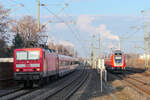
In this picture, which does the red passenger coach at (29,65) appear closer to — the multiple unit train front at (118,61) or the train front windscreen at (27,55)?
the train front windscreen at (27,55)

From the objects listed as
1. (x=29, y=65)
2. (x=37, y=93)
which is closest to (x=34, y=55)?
(x=29, y=65)

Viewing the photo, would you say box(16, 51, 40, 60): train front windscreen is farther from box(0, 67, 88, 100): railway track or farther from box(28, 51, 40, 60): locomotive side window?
box(0, 67, 88, 100): railway track

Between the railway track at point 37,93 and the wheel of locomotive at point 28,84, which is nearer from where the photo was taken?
the railway track at point 37,93

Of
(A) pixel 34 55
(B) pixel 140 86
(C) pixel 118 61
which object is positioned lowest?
(B) pixel 140 86

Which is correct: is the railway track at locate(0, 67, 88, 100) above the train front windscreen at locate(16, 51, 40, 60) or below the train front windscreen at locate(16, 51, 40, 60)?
below

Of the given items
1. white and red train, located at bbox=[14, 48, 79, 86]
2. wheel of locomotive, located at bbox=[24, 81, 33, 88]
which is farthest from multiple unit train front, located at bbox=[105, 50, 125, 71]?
wheel of locomotive, located at bbox=[24, 81, 33, 88]

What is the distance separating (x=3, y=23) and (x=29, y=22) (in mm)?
19873

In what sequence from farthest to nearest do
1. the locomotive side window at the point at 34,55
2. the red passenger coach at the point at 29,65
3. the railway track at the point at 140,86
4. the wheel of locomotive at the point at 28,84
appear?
1. the wheel of locomotive at the point at 28,84
2. the locomotive side window at the point at 34,55
3. the railway track at the point at 140,86
4. the red passenger coach at the point at 29,65

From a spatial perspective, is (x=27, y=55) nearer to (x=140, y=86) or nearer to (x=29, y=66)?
(x=29, y=66)

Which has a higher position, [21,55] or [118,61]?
[21,55]

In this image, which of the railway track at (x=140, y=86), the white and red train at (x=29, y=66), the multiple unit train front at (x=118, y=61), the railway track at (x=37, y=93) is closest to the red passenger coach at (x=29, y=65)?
the white and red train at (x=29, y=66)

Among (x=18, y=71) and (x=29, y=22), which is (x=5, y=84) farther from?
(x=29, y=22)

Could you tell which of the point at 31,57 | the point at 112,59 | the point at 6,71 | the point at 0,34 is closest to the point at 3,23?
the point at 0,34

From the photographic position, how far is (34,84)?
20547 millimetres
